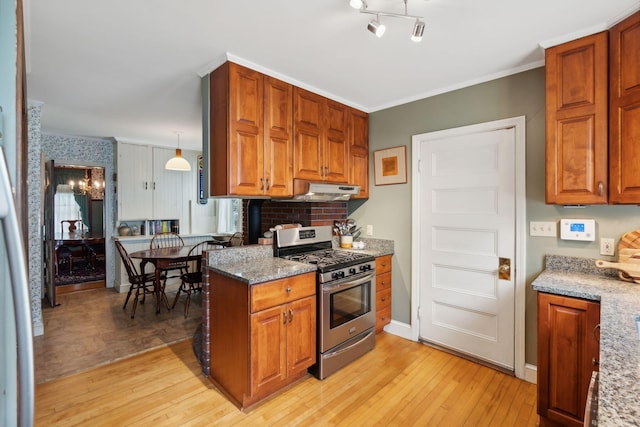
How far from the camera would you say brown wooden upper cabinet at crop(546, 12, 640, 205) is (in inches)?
67.9

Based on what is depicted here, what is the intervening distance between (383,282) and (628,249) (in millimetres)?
1813

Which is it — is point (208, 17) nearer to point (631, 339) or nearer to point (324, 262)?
point (324, 262)

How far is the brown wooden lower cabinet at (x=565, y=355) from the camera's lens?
168 centimetres

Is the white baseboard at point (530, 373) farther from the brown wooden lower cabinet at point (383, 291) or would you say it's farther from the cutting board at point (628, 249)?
the brown wooden lower cabinet at point (383, 291)

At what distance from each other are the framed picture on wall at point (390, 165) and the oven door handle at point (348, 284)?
1.01 meters

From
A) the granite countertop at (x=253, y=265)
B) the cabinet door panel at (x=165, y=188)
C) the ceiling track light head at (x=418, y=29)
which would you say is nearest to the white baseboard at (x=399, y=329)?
the granite countertop at (x=253, y=265)

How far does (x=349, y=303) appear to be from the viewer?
2.60m

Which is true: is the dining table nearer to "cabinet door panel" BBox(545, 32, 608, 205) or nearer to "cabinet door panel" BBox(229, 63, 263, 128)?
"cabinet door panel" BBox(229, 63, 263, 128)

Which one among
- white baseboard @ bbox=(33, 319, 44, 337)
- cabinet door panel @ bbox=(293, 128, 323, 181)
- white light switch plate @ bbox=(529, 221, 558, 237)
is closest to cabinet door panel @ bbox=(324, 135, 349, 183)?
cabinet door panel @ bbox=(293, 128, 323, 181)

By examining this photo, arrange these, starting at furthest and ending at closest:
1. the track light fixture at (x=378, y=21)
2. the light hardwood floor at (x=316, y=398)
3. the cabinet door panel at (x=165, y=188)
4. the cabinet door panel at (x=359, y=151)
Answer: the cabinet door panel at (x=165, y=188) → the cabinet door panel at (x=359, y=151) → the light hardwood floor at (x=316, y=398) → the track light fixture at (x=378, y=21)

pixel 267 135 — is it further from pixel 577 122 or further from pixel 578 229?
pixel 578 229

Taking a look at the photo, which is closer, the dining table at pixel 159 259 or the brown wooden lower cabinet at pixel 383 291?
the brown wooden lower cabinet at pixel 383 291

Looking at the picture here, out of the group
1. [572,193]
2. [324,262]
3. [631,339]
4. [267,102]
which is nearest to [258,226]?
[324,262]

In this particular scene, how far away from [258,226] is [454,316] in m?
2.20
